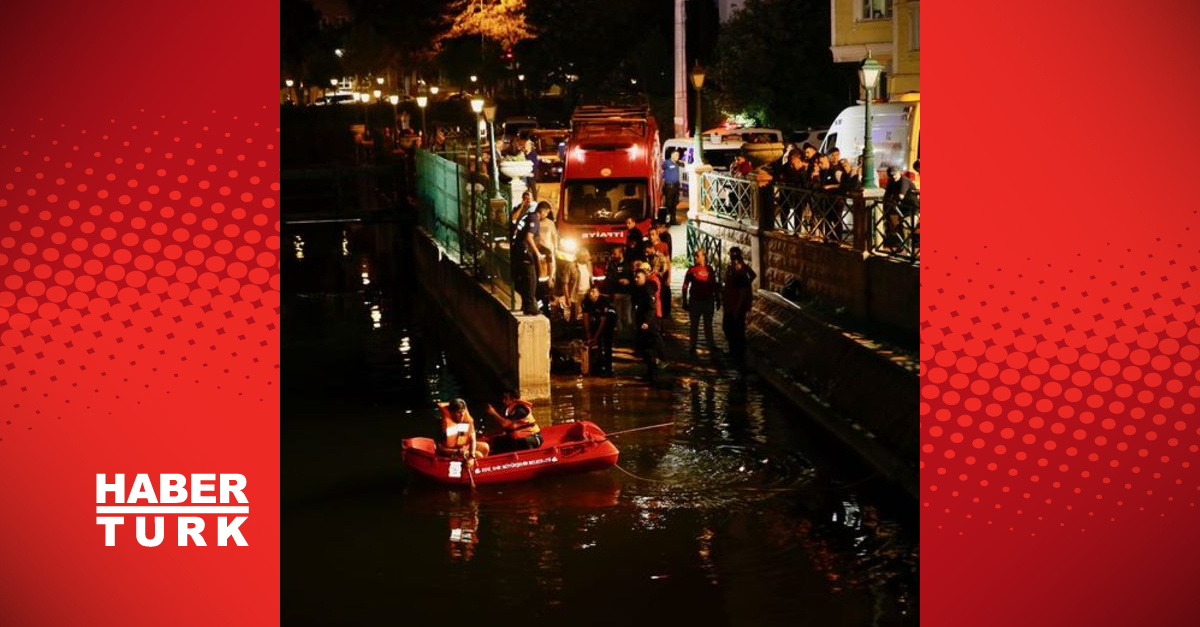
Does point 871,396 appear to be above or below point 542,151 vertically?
below

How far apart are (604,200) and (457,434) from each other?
13661 mm

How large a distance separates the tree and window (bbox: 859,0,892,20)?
28.4 feet

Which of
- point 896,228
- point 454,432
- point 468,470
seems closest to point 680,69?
point 896,228

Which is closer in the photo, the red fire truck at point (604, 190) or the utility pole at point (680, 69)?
the red fire truck at point (604, 190)

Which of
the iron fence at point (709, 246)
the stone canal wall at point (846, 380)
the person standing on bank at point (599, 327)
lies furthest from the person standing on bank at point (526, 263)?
the iron fence at point (709, 246)

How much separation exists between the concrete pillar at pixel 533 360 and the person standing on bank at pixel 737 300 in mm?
2848

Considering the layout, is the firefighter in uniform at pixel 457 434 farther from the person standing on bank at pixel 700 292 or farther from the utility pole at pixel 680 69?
the utility pole at pixel 680 69

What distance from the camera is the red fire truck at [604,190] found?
105ft

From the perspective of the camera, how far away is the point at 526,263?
989 inches

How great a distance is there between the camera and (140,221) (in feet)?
48.8

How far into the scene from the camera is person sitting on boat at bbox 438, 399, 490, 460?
63.6 ft

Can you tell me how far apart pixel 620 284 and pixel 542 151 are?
25.1 m

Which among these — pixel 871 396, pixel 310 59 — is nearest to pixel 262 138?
pixel 871 396

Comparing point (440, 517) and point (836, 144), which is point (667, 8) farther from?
point (440, 517)
